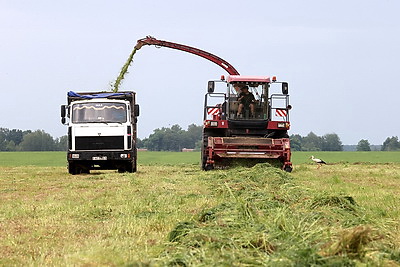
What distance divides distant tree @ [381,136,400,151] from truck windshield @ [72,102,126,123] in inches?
5035

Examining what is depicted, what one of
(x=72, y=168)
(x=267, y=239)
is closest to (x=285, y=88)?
(x=72, y=168)

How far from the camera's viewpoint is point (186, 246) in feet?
17.8

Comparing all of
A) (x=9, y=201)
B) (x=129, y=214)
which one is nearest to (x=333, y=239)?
(x=129, y=214)

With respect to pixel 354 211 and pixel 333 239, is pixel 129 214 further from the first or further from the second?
pixel 333 239

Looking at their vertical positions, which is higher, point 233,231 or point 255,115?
point 255,115

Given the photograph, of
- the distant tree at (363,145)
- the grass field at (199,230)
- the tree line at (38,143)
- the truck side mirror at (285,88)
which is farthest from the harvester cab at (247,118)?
the distant tree at (363,145)

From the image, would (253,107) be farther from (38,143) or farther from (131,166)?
(38,143)

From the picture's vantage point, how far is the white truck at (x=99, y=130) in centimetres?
2177

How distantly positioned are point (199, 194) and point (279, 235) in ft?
20.4

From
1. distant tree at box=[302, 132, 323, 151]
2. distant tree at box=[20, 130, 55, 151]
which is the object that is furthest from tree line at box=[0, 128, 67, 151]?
distant tree at box=[302, 132, 323, 151]

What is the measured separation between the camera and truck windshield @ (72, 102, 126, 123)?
22.0 metres

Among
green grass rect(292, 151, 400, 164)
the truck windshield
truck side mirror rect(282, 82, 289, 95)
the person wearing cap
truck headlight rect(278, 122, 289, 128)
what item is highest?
truck side mirror rect(282, 82, 289, 95)

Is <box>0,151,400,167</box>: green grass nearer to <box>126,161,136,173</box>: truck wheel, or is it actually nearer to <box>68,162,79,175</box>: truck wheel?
<box>126,161,136,173</box>: truck wheel

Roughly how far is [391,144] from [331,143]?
13.3 metres
